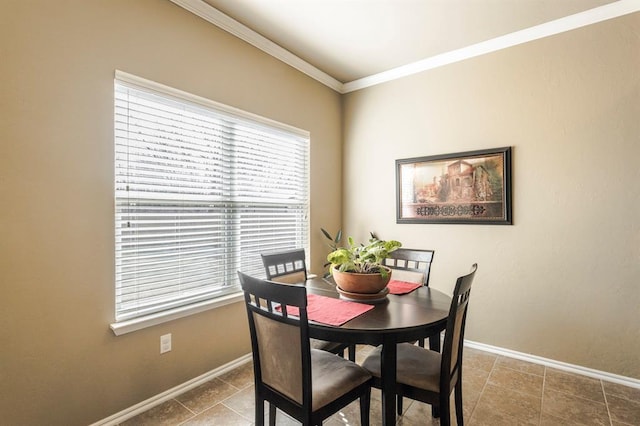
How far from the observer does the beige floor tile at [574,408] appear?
203cm

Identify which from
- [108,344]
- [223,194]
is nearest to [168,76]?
[223,194]

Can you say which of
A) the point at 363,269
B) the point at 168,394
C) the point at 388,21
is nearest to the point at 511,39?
the point at 388,21

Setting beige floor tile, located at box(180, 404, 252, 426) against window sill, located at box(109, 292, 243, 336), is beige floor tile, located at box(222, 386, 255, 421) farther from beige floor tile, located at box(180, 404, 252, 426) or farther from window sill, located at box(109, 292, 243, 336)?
window sill, located at box(109, 292, 243, 336)

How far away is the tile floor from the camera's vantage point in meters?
2.01

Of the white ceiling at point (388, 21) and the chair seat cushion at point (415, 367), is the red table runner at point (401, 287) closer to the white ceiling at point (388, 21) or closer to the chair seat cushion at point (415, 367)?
the chair seat cushion at point (415, 367)

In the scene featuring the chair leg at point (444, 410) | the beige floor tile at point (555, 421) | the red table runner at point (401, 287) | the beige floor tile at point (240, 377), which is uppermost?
the red table runner at point (401, 287)

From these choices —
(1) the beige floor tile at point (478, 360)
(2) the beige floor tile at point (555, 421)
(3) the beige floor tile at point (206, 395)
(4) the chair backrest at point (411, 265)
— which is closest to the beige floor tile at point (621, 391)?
(2) the beige floor tile at point (555, 421)

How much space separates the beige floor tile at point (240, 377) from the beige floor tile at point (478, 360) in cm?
178

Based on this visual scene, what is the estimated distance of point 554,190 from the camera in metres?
2.74

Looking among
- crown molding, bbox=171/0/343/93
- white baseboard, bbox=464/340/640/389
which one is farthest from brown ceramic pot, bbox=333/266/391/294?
crown molding, bbox=171/0/343/93

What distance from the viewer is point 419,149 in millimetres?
3455

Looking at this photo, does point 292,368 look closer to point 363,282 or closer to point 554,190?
point 363,282

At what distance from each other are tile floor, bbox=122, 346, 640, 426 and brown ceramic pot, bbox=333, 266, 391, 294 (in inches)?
33.4

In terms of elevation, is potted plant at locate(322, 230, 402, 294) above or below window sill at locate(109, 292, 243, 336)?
above
